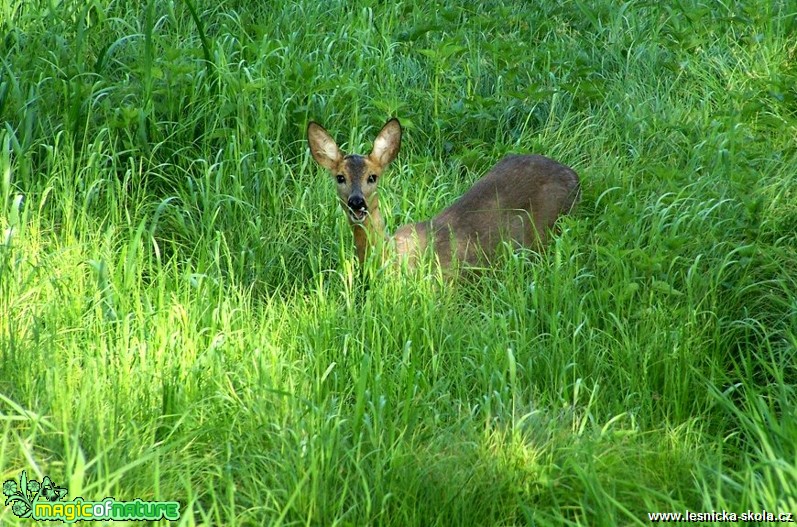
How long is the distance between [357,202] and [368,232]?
15 cm

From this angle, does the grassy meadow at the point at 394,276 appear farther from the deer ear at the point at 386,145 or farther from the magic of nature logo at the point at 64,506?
the deer ear at the point at 386,145

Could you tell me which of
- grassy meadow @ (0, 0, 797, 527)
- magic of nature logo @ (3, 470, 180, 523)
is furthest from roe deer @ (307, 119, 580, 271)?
magic of nature logo @ (3, 470, 180, 523)

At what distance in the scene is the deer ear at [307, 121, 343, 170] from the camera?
5352mm

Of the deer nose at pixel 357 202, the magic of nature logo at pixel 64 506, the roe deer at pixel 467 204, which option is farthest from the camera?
the roe deer at pixel 467 204

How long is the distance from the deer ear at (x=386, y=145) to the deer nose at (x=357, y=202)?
1.11 ft

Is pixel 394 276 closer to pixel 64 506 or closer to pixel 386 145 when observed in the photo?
pixel 386 145

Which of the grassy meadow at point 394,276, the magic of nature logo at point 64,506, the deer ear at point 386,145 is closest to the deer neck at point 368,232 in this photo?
the grassy meadow at point 394,276

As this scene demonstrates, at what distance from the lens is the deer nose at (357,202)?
16.7 ft

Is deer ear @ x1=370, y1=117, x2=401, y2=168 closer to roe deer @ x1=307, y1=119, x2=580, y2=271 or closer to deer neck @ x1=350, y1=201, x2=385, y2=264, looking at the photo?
roe deer @ x1=307, y1=119, x2=580, y2=271

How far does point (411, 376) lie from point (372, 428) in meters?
0.35

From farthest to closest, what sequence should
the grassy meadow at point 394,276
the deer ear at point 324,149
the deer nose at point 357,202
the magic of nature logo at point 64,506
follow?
the deer ear at point 324,149
the deer nose at point 357,202
the grassy meadow at point 394,276
the magic of nature logo at point 64,506

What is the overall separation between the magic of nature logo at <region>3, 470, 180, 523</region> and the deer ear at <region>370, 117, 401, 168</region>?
2.61 metres

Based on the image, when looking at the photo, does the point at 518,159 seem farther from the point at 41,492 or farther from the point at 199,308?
the point at 41,492

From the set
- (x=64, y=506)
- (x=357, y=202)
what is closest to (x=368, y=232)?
(x=357, y=202)
